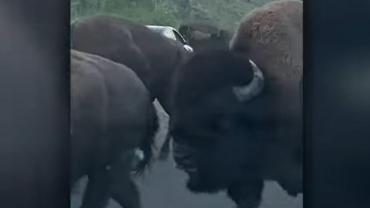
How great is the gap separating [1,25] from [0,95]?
33 centimetres

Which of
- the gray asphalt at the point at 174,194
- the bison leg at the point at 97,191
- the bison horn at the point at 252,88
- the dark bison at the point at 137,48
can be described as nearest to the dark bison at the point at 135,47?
the dark bison at the point at 137,48

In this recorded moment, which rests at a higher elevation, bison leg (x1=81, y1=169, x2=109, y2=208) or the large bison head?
the large bison head

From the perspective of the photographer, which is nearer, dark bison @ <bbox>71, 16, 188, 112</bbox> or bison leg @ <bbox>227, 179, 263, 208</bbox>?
dark bison @ <bbox>71, 16, 188, 112</bbox>

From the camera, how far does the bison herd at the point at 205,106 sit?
3939 mm

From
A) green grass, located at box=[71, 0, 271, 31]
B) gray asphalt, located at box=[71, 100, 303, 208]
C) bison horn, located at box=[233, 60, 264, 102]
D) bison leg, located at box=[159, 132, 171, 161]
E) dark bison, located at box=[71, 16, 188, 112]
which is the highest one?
green grass, located at box=[71, 0, 271, 31]

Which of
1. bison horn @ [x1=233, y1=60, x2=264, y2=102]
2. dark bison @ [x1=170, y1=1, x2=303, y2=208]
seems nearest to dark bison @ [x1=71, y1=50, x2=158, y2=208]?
dark bison @ [x1=170, y1=1, x2=303, y2=208]

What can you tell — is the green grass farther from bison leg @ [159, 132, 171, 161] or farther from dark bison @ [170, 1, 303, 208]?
bison leg @ [159, 132, 171, 161]

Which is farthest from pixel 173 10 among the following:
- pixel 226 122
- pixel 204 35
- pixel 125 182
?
pixel 125 182

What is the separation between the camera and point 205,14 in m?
3.95

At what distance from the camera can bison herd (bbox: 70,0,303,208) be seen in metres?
3.94

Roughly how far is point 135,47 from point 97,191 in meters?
0.73

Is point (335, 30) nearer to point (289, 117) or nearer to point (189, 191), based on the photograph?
point (289, 117)

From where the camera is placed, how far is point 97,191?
3982 mm

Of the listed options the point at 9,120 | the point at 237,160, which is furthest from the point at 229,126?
the point at 9,120
